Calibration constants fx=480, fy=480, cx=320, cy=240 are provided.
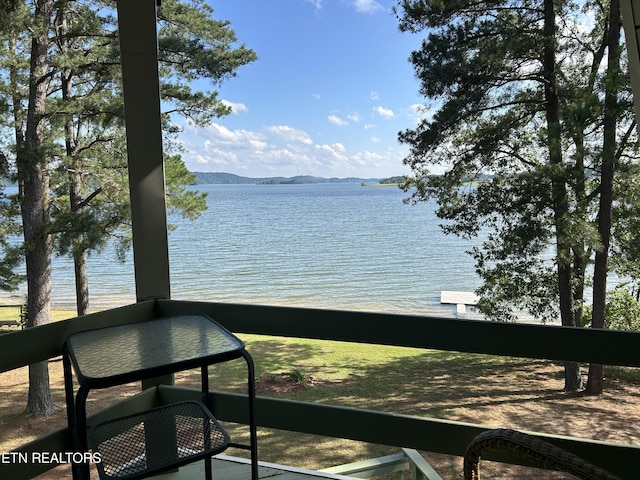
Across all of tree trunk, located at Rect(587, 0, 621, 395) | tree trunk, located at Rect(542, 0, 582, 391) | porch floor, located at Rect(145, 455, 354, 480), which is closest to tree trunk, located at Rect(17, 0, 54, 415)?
porch floor, located at Rect(145, 455, 354, 480)

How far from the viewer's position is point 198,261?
1488 cm

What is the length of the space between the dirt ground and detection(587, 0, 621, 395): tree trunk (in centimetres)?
49

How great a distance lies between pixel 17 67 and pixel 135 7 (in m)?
6.94

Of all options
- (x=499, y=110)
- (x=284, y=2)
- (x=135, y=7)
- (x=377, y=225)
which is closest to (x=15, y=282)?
(x=135, y=7)

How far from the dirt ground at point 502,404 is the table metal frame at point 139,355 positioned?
5.52m

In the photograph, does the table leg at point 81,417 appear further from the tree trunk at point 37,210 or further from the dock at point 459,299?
the dock at point 459,299

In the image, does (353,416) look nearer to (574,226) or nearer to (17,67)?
(574,226)

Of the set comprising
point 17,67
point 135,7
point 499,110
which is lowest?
point 135,7

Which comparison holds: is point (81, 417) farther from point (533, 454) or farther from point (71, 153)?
point (71, 153)

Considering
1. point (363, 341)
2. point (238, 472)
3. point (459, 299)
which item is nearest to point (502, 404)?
point (459, 299)

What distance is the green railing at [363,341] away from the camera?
122 centimetres

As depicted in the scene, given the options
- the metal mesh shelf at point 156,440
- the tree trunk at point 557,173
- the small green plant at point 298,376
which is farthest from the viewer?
the small green plant at point 298,376

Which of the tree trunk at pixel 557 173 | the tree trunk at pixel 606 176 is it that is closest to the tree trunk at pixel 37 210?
the tree trunk at pixel 557 173

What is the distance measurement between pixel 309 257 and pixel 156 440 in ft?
46.7
